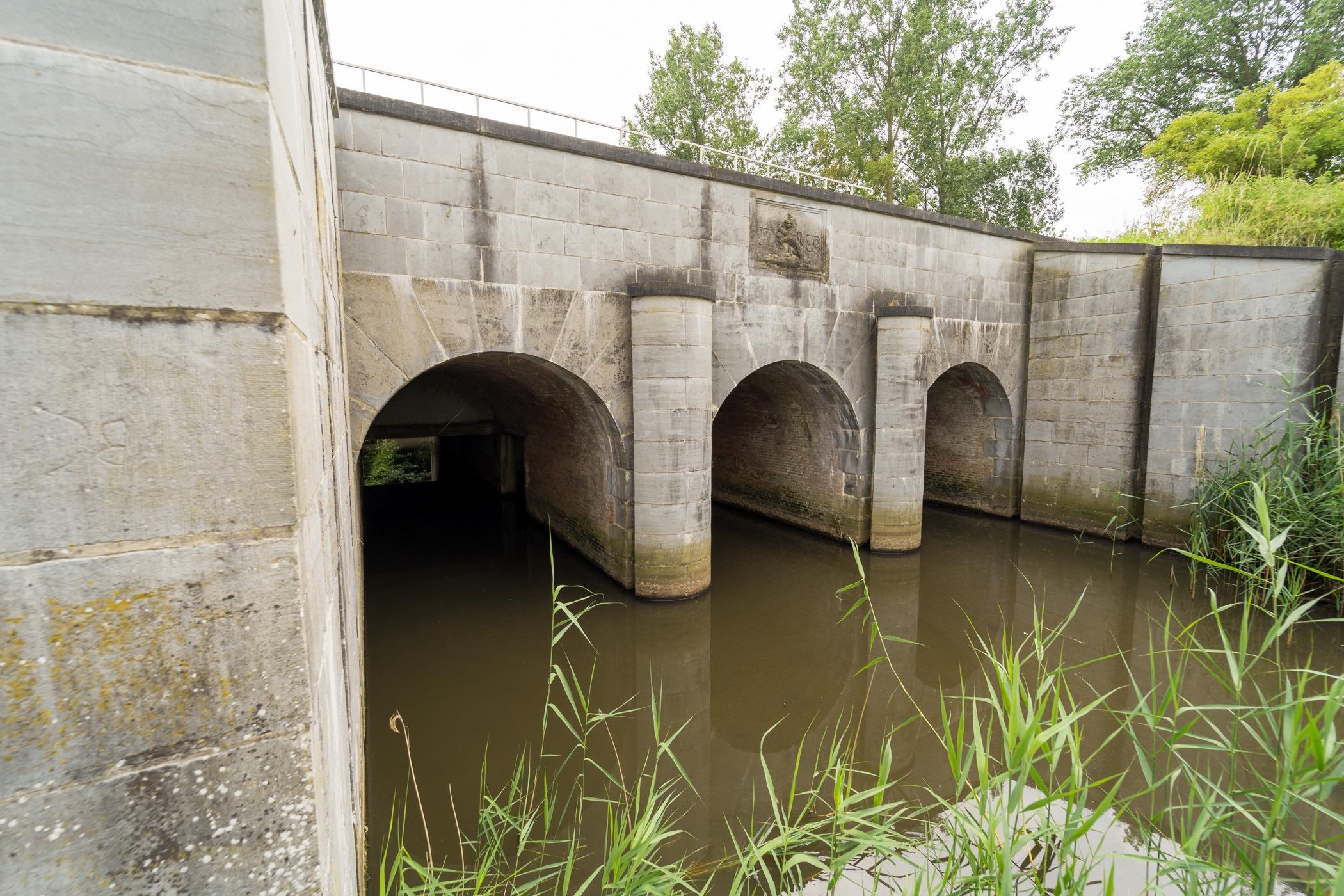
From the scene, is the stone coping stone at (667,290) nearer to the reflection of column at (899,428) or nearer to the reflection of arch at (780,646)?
the reflection of column at (899,428)

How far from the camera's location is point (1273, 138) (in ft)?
34.5

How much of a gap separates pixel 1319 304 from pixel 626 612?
8.02 metres

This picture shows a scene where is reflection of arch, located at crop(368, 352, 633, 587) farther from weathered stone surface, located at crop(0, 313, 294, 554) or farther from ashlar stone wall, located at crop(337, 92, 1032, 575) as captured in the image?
weathered stone surface, located at crop(0, 313, 294, 554)

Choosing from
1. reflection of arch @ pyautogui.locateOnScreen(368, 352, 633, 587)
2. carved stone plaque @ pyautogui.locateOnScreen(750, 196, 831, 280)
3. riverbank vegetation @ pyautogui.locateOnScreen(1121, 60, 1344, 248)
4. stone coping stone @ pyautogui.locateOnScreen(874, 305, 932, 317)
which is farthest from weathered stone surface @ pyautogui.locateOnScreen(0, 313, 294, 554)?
riverbank vegetation @ pyautogui.locateOnScreen(1121, 60, 1344, 248)

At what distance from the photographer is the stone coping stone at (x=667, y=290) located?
551cm

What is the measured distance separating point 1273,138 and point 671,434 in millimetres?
12790

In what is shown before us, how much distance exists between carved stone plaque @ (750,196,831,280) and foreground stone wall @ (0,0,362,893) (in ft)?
19.4

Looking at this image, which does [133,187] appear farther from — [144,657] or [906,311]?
[906,311]

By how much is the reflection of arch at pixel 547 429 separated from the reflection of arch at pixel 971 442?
18.0ft

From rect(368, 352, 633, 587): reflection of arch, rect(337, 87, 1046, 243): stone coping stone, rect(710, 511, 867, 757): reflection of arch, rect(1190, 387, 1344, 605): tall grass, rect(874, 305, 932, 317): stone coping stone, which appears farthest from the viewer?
rect(874, 305, 932, 317): stone coping stone

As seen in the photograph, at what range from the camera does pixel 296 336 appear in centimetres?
105

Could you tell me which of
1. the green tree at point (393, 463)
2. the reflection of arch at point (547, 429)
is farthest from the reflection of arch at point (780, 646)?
the green tree at point (393, 463)

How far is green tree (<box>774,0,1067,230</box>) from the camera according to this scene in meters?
16.5

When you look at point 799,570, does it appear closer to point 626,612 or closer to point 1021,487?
point 626,612
